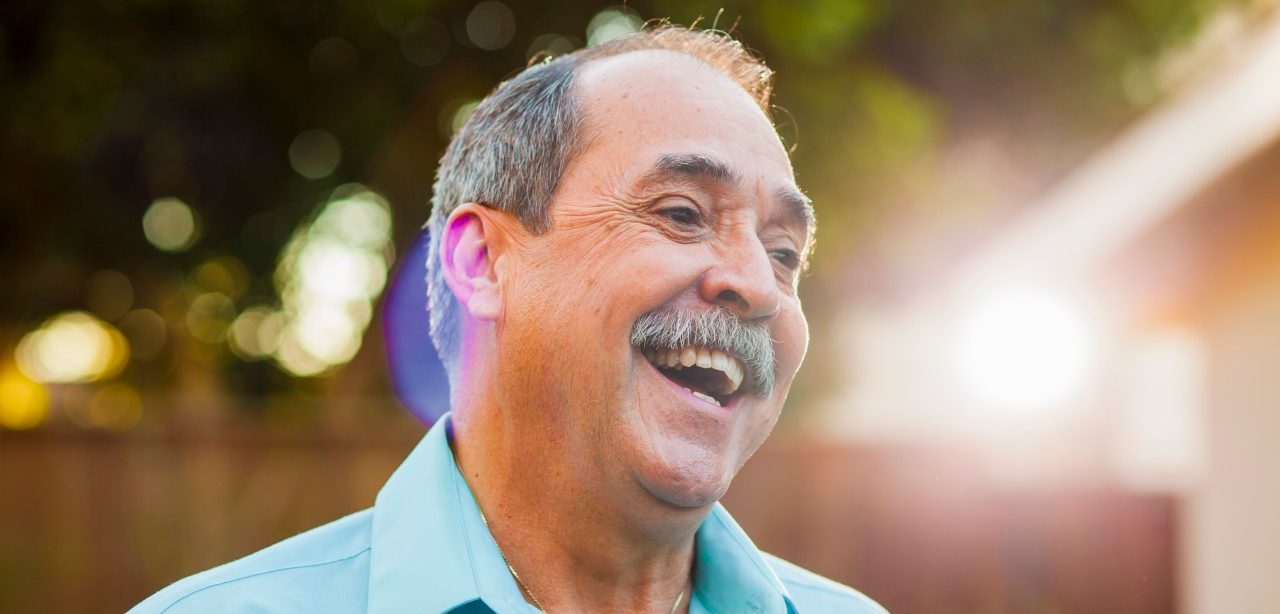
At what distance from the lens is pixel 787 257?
2289 millimetres

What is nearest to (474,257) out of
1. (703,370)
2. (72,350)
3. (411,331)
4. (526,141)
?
(526,141)

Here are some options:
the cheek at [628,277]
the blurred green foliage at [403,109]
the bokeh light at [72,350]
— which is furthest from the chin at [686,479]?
the bokeh light at [72,350]

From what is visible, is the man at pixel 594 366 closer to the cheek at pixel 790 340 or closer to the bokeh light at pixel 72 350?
the cheek at pixel 790 340

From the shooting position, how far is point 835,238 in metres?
8.55

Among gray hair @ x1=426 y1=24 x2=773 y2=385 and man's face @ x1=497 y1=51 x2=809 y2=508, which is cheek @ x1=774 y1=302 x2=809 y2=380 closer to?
man's face @ x1=497 y1=51 x2=809 y2=508

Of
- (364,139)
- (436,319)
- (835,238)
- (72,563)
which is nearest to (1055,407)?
(835,238)

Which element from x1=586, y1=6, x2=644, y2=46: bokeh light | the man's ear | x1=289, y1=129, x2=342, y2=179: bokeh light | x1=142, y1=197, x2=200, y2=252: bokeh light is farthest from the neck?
x1=142, y1=197, x2=200, y2=252: bokeh light

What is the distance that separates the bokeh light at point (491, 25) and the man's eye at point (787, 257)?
7.11 m

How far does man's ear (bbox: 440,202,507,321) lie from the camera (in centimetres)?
222

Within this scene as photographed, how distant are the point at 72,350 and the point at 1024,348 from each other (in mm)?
9936

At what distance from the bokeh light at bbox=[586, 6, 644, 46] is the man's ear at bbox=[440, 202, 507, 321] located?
5905mm

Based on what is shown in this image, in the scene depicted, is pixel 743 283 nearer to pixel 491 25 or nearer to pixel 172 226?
pixel 491 25

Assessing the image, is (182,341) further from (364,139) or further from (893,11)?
(893,11)

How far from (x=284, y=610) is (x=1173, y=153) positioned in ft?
23.5
